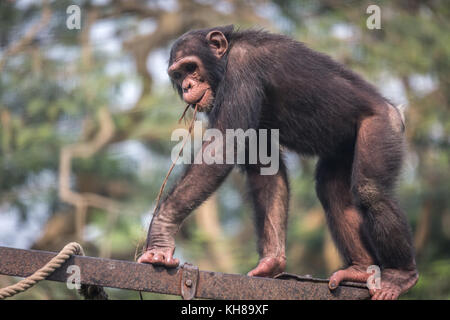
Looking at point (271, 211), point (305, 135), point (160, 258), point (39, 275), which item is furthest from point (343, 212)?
point (39, 275)

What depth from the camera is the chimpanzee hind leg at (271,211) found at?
4.13m

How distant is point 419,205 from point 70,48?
6.34 metres

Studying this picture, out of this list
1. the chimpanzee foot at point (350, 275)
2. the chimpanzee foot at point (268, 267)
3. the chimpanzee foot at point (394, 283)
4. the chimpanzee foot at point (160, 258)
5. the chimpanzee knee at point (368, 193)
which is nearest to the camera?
the chimpanzee foot at point (160, 258)

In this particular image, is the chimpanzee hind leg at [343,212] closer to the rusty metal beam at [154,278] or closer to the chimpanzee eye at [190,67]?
the rusty metal beam at [154,278]

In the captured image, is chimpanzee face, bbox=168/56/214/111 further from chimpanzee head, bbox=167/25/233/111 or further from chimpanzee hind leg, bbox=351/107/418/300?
chimpanzee hind leg, bbox=351/107/418/300

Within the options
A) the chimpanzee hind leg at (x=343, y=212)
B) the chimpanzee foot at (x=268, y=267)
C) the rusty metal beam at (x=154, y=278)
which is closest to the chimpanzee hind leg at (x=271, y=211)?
the chimpanzee foot at (x=268, y=267)

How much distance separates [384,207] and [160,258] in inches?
58.2

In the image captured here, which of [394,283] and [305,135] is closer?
[394,283]

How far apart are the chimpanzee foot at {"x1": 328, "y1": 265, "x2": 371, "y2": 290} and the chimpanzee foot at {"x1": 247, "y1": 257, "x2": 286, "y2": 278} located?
451mm

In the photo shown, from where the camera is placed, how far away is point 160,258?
3.23 metres

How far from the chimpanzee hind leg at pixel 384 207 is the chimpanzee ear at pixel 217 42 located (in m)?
1.11

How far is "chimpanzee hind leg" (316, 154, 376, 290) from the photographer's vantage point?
166 inches

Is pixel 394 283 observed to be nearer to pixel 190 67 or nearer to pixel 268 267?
pixel 268 267

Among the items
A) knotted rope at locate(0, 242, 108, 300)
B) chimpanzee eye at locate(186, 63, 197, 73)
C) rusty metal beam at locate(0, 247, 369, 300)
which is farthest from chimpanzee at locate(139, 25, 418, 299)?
knotted rope at locate(0, 242, 108, 300)
